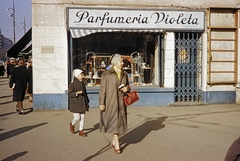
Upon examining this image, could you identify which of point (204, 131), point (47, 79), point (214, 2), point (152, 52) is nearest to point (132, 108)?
point (152, 52)

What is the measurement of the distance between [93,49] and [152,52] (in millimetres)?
2143

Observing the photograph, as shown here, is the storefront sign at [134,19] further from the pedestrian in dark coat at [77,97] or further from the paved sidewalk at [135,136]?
the pedestrian in dark coat at [77,97]

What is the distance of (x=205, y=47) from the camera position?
11.2m

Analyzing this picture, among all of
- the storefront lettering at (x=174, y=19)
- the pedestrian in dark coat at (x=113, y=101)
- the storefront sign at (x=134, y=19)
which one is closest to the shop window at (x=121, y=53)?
the storefront sign at (x=134, y=19)

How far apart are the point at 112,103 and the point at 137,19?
5566mm

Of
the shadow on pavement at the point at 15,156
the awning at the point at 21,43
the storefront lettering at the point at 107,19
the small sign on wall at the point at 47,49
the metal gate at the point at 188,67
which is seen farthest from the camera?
the awning at the point at 21,43

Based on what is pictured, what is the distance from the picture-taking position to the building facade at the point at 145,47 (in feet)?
34.3

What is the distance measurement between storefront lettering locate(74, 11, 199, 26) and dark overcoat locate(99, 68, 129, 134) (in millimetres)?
5113

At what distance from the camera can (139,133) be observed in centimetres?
739

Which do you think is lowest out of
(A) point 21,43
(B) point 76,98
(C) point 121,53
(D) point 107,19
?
(B) point 76,98

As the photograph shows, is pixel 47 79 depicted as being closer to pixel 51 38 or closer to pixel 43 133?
pixel 51 38

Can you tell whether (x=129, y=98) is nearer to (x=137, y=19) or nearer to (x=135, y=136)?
(x=135, y=136)

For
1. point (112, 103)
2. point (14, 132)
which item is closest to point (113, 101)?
point (112, 103)

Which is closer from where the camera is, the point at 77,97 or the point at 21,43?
the point at 77,97
